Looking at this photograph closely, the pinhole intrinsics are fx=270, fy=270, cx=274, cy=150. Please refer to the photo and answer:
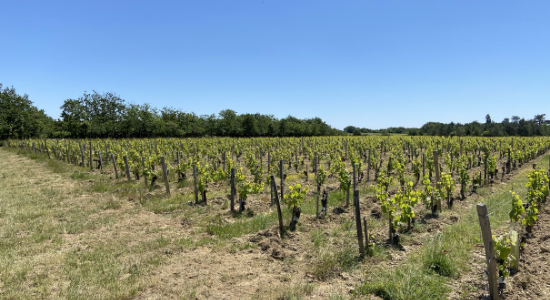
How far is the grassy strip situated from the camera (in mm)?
3797

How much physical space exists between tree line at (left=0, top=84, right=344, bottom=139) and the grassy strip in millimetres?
46094

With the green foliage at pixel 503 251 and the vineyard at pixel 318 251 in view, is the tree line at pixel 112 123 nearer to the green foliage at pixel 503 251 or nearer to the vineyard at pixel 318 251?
the vineyard at pixel 318 251

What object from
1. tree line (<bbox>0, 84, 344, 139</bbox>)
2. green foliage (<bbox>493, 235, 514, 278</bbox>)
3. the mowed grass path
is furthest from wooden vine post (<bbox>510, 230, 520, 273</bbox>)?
tree line (<bbox>0, 84, 344, 139</bbox>)

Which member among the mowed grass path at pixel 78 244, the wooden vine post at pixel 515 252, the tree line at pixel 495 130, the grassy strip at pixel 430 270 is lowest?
the mowed grass path at pixel 78 244

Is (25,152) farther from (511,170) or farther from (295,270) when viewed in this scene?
(511,170)

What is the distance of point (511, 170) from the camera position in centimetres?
1475

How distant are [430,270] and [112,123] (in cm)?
5165

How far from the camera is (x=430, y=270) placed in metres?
4.26

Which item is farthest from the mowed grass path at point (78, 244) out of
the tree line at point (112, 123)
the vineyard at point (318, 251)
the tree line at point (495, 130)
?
the tree line at point (495, 130)

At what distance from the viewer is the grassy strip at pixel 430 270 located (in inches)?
149

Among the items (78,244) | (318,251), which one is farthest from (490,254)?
(78,244)

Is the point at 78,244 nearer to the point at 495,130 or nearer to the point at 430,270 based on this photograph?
the point at 430,270

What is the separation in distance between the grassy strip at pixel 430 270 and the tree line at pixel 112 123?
46.1m

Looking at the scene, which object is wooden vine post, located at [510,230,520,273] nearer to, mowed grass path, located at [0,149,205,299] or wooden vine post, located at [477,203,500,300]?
wooden vine post, located at [477,203,500,300]
